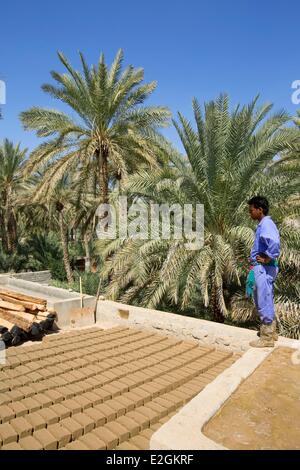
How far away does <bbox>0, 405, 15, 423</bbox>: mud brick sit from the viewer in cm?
363

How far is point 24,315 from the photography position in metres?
7.05

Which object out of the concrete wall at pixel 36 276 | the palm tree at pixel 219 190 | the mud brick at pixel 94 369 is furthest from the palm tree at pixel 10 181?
the mud brick at pixel 94 369

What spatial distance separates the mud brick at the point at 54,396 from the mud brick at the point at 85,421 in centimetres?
39

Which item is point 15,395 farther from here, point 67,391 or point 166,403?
point 166,403

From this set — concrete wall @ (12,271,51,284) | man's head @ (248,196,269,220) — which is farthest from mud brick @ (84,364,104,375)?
concrete wall @ (12,271,51,284)

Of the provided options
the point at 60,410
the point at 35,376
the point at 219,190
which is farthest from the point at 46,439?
the point at 219,190

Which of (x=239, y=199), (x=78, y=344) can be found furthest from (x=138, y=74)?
(x=78, y=344)

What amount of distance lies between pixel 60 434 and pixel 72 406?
1.79 ft

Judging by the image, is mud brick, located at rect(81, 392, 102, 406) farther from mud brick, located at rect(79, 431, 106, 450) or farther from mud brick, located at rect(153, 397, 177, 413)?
mud brick, located at rect(153, 397, 177, 413)

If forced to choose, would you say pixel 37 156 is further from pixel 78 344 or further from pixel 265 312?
pixel 265 312

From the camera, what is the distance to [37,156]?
11.9 m

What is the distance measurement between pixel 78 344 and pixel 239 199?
4.55 metres

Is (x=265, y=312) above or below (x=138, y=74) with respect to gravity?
below

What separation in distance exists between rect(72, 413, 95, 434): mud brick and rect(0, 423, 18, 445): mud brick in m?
0.61
